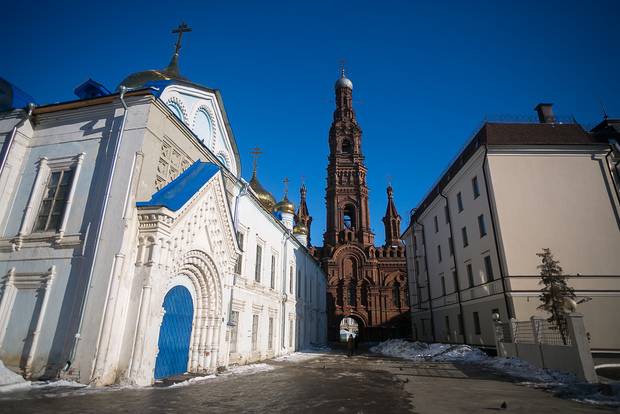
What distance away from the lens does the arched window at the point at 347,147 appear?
4819 cm

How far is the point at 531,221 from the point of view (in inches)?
667

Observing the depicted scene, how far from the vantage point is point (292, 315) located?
22531mm

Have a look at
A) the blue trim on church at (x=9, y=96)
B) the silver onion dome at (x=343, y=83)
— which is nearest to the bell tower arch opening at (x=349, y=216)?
the silver onion dome at (x=343, y=83)

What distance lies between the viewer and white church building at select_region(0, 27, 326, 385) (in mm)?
7617

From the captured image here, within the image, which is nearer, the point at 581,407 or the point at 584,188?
the point at 581,407

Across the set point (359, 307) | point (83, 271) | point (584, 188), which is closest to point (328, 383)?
point (83, 271)

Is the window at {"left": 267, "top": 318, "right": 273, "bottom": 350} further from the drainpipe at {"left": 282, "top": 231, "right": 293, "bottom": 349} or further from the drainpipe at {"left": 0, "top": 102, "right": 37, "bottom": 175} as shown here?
the drainpipe at {"left": 0, "top": 102, "right": 37, "bottom": 175}

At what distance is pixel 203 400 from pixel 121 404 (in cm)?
139

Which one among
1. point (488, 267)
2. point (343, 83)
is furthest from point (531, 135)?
point (343, 83)

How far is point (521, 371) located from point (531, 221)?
8.38m

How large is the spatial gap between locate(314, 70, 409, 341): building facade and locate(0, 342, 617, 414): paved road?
31.4m

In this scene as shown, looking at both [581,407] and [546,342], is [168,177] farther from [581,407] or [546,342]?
[546,342]

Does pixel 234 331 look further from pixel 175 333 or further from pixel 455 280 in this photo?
pixel 455 280

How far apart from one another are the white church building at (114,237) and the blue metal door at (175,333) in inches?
1.7
